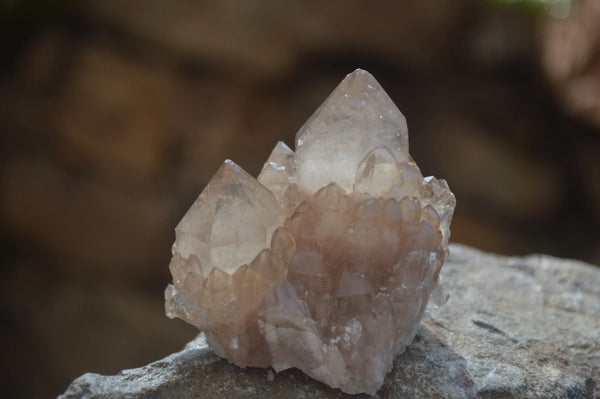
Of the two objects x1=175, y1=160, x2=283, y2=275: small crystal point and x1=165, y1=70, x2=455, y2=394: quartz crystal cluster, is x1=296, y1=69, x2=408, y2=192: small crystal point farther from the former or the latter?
x1=175, y1=160, x2=283, y2=275: small crystal point

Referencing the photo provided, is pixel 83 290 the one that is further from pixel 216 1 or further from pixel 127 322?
pixel 216 1

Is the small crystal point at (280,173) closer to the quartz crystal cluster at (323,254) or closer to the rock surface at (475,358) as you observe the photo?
the quartz crystal cluster at (323,254)

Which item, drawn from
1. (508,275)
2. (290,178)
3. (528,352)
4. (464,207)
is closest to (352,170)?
(290,178)

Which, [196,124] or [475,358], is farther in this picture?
[196,124]

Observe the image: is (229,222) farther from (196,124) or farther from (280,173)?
(196,124)

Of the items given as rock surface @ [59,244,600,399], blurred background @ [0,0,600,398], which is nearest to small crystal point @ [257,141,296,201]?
rock surface @ [59,244,600,399]

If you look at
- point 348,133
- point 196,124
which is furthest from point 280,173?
point 196,124

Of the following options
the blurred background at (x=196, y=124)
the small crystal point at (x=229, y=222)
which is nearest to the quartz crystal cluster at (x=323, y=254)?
the small crystal point at (x=229, y=222)
